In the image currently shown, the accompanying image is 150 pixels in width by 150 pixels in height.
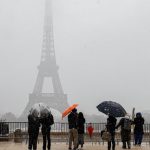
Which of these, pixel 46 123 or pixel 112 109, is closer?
pixel 46 123

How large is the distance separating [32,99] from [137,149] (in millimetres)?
65756

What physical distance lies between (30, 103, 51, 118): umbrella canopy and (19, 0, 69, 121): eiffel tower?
66143 mm

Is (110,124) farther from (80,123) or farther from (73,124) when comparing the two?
(80,123)

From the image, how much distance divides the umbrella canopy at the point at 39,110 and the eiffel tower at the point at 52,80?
66.1 m

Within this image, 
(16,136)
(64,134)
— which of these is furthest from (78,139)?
(64,134)

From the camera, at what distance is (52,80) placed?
82562mm

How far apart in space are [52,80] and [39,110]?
71.1 meters

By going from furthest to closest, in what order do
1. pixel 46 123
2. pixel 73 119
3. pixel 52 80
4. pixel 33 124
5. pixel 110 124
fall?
pixel 52 80
pixel 73 119
pixel 110 124
pixel 46 123
pixel 33 124

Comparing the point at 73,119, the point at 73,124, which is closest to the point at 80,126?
the point at 73,124

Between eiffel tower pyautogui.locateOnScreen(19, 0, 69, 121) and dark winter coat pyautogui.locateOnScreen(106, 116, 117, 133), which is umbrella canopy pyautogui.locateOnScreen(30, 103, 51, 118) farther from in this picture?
eiffel tower pyautogui.locateOnScreen(19, 0, 69, 121)

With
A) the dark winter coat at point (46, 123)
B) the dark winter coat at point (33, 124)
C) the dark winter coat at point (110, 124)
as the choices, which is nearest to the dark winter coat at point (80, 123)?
the dark winter coat at point (110, 124)

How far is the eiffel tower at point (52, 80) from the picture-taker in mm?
79000

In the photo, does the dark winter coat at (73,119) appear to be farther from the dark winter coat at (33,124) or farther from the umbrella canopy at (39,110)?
the dark winter coat at (33,124)

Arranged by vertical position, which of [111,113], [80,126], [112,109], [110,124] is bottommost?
[80,126]
